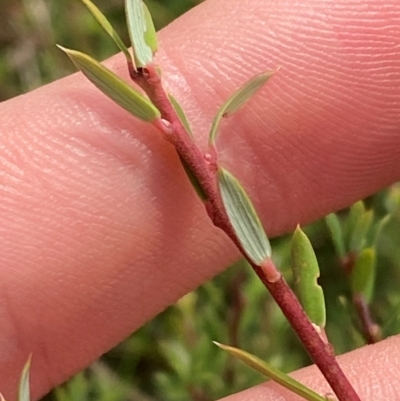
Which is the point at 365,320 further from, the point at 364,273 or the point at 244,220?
the point at 244,220

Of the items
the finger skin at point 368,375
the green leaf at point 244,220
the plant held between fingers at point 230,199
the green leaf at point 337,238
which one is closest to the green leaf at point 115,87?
the plant held between fingers at point 230,199

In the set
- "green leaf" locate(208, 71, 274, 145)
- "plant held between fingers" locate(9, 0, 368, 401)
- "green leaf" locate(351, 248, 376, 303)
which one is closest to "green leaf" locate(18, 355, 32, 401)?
"plant held between fingers" locate(9, 0, 368, 401)

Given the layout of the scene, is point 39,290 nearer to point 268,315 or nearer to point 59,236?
point 59,236

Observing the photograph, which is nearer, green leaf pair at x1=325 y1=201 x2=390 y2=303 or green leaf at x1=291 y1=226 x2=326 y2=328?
green leaf at x1=291 y1=226 x2=326 y2=328

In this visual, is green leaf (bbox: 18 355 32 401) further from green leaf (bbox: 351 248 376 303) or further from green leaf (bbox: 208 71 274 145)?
green leaf (bbox: 351 248 376 303)

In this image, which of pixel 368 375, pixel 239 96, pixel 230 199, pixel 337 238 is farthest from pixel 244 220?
pixel 368 375

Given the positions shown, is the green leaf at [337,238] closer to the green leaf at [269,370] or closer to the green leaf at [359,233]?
the green leaf at [359,233]
